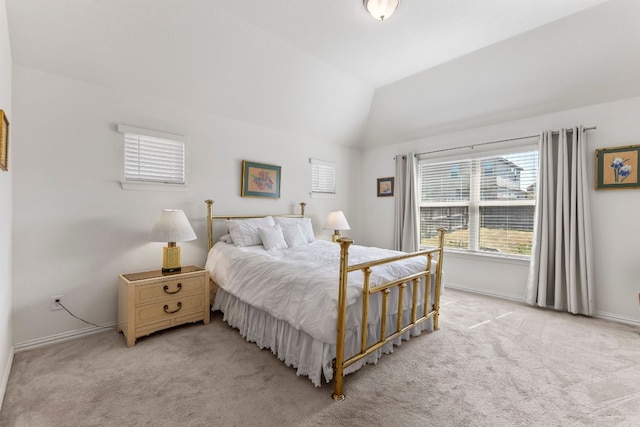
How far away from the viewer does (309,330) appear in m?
1.85

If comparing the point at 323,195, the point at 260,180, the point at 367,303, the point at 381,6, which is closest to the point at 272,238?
the point at 260,180

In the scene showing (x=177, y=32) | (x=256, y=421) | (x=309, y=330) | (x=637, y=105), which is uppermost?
(x=177, y=32)

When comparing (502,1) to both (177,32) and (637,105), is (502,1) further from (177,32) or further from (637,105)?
(177,32)

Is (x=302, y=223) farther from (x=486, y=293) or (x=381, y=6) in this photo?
(x=486, y=293)

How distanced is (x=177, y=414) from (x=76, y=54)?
2970 millimetres

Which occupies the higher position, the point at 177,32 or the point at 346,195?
the point at 177,32

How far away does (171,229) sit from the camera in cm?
267

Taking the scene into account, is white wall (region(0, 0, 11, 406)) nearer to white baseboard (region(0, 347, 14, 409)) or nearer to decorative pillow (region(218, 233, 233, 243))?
white baseboard (region(0, 347, 14, 409))

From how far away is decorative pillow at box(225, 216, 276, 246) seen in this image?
126 inches

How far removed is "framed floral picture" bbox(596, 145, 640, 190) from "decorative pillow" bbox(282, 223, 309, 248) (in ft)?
11.3

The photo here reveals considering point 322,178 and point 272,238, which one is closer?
point 272,238

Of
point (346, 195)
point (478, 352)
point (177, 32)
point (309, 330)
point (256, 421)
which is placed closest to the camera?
point (256, 421)

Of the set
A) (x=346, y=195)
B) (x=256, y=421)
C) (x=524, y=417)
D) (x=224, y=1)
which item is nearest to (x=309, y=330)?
(x=256, y=421)

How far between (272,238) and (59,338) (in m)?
Answer: 2.07
